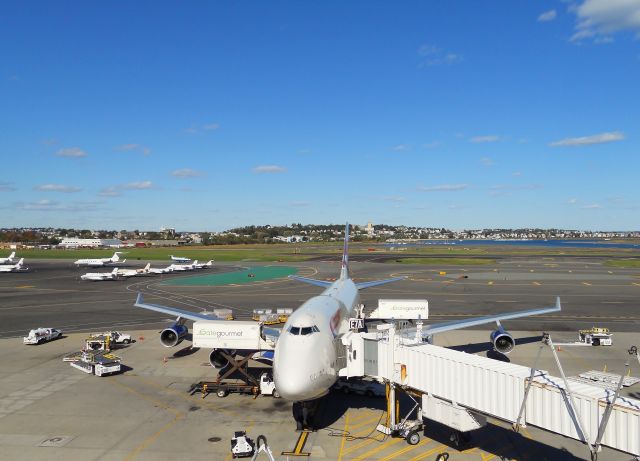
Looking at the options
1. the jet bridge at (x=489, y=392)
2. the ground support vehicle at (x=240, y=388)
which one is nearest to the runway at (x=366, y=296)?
the ground support vehicle at (x=240, y=388)

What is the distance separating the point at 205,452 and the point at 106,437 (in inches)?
218

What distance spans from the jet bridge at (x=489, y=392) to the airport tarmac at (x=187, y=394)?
101 inches

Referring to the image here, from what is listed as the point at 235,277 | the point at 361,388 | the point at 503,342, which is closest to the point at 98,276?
the point at 235,277

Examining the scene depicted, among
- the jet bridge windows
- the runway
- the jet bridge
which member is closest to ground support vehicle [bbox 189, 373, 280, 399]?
the jet bridge

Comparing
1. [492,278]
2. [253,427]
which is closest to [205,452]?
[253,427]

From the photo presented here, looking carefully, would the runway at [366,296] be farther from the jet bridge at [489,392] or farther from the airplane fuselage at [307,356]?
the airplane fuselage at [307,356]

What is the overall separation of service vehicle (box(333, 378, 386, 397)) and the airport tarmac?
0.56 m

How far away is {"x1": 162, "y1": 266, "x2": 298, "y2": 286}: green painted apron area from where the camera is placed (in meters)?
90.9

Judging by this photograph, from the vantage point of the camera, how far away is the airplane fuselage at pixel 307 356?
20.2 meters

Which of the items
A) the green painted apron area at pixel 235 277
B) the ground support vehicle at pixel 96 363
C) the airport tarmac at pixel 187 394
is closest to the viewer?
the airport tarmac at pixel 187 394

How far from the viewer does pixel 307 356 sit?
20859 millimetres

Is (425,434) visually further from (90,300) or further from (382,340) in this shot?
(90,300)

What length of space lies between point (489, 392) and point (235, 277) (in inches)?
3358

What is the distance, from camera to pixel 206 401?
92.5ft
